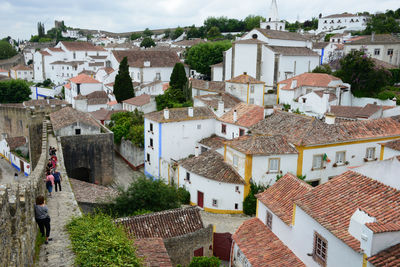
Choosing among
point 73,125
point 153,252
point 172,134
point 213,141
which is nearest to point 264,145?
point 213,141

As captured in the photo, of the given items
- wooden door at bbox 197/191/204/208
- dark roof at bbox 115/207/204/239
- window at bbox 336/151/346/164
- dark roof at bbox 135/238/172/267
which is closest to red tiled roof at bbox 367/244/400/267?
dark roof at bbox 135/238/172/267

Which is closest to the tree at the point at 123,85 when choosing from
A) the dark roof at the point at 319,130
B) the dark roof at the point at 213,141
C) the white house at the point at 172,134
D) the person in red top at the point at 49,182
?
the white house at the point at 172,134

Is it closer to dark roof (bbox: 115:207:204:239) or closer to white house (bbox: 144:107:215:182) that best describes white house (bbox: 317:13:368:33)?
white house (bbox: 144:107:215:182)

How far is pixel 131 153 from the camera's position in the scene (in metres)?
32.1

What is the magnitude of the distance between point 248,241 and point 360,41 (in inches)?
1599

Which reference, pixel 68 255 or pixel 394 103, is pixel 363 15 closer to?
pixel 394 103

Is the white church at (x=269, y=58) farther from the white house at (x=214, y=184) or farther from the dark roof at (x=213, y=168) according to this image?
the white house at (x=214, y=184)

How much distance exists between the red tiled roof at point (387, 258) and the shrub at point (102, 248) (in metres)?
5.41

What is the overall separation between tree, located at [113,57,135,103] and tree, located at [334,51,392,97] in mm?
23517

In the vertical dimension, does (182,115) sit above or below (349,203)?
below

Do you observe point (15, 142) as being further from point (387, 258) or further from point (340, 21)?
point (340, 21)

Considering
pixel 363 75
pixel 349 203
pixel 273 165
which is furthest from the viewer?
pixel 363 75

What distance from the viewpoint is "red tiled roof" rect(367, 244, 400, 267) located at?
7957 millimetres

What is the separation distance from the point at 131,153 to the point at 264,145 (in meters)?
15.3
